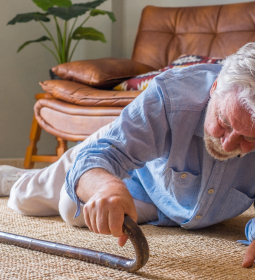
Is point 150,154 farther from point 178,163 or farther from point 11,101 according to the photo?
point 11,101

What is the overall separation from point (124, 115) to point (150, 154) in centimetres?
10

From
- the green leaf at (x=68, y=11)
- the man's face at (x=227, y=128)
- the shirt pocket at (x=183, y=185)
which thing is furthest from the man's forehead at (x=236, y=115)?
the green leaf at (x=68, y=11)

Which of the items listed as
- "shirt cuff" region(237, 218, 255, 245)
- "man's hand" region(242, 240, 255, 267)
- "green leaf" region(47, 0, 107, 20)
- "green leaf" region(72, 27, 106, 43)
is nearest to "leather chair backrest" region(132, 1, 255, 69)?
"green leaf" region(72, 27, 106, 43)

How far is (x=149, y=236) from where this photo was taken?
2.77 ft

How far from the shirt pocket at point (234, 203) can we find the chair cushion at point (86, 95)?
2.28 ft

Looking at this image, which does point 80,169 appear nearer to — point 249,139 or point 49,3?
point 249,139

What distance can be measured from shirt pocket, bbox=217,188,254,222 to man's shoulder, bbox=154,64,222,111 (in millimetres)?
244

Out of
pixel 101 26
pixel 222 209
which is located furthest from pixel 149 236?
pixel 101 26

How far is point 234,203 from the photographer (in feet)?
2.93

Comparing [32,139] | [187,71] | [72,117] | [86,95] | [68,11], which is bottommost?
[32,139]

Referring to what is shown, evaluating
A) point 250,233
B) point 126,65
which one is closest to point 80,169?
point 250,233

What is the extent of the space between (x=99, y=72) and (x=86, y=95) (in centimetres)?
17

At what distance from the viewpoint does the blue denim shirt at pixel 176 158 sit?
69 centimetres

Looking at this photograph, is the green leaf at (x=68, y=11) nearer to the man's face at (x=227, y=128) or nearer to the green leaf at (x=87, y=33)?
the green leaf at (x=87, y=33)
